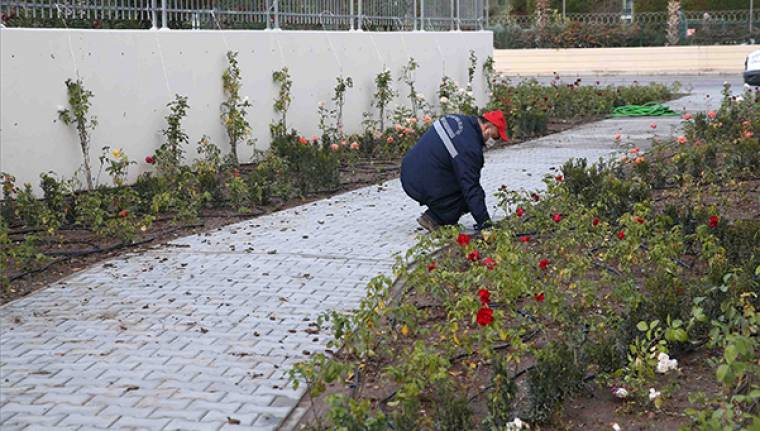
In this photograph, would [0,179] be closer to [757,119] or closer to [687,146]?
[687,146]

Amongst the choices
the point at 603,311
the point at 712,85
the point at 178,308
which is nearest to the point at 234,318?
the point at 178,308

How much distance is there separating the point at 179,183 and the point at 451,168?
2750 millimetres

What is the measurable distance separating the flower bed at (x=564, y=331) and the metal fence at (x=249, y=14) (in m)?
4.66

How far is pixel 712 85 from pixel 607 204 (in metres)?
22.1

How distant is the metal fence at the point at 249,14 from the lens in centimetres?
1103

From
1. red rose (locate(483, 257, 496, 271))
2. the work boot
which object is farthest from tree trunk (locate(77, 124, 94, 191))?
red rose (locate(483, 257, 496, 271))

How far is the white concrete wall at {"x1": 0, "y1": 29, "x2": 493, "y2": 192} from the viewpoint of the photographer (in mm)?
10453

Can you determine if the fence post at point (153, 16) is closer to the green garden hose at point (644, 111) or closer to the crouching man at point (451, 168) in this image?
the crouching man at point (451, 168)

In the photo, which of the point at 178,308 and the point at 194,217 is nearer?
the point at 178,308

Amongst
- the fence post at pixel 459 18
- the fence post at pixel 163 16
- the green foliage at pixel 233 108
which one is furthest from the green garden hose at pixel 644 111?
the fence post at pixel 163 16

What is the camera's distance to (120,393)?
221 inches

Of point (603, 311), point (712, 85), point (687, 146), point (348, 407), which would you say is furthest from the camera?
point (712, 85)

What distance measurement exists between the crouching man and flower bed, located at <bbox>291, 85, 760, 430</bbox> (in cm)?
36

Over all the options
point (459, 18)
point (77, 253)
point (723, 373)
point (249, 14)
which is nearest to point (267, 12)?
point (249, 14)
